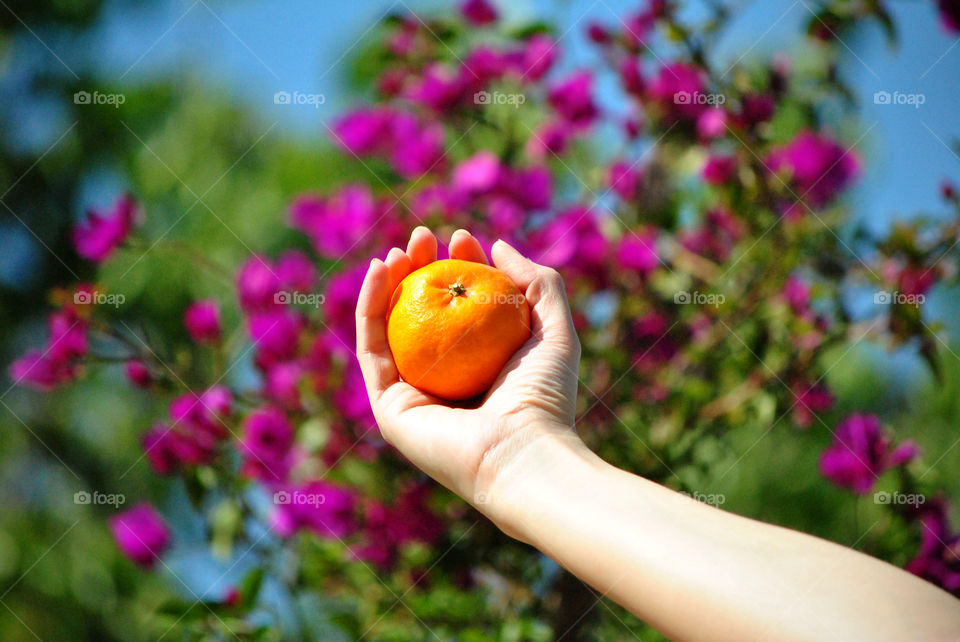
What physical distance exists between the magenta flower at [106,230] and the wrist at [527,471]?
3.22 feet

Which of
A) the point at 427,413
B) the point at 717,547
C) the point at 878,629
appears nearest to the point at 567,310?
the point at 427,413

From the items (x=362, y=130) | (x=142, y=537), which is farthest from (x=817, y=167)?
(x=142, y=537)

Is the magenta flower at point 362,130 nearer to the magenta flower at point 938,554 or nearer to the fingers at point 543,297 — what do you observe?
the fingers at point 543,297

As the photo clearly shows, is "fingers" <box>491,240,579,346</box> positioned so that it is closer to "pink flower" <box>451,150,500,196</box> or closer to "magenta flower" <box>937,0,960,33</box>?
"pink flower" <box>451,150,500,196</box>

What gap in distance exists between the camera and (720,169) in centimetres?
158

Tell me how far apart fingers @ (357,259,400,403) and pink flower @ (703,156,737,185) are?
811 millimetres

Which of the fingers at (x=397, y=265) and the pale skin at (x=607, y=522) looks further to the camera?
the fingers at (x=397, y=265)

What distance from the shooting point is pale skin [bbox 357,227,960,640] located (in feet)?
1.99

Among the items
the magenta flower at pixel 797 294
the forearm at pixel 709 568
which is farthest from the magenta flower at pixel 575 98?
the forearm at pixel 709 568

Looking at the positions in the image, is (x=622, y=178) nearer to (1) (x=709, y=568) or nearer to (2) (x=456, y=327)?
(2) (x=456, y=327)

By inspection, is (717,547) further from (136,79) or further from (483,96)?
(136,79)

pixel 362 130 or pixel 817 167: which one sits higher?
pixel 362 130

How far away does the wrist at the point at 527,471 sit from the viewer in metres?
0.82

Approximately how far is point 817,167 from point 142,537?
150 centimetres
